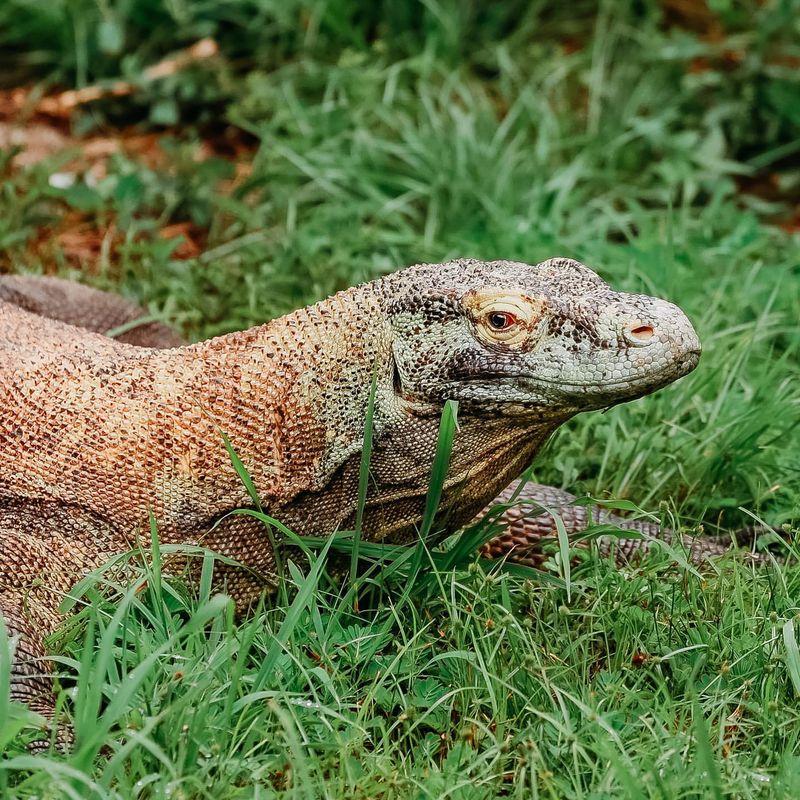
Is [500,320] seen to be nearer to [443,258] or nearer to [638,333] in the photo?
[638,333]

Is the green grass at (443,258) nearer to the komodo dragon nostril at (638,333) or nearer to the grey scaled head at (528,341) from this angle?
the grey scaled head at (528,341)

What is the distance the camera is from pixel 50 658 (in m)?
3.42

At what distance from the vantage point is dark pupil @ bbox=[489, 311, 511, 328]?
11.6 feet

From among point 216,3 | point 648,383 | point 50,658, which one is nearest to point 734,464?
point 648,383

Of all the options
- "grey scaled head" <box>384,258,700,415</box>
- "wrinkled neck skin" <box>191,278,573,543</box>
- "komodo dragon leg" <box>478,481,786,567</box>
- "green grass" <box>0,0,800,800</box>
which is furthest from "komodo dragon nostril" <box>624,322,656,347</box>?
"komodo dragon leg" <box>478,481,786,567</box>

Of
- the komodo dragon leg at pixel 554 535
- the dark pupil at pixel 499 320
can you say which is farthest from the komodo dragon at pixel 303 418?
the komodo dragon leg at pixel 554 535

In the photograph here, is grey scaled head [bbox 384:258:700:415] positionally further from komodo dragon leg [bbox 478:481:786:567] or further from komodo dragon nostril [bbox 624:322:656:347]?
komodo dragon leg [bbox 478:481:786:567]

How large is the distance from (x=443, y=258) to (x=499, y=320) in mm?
2674

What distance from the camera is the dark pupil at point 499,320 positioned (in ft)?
11.6

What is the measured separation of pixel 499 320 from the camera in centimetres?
354

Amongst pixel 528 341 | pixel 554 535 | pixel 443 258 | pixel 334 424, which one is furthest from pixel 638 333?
pixel 443 258

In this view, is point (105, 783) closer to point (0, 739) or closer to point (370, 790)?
point (0, 739)

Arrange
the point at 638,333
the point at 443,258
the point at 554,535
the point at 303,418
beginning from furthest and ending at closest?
the point at 443,258 → the point at 554,535 → the point at 303,418 → the point at 638,333

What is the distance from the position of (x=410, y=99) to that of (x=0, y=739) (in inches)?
195
